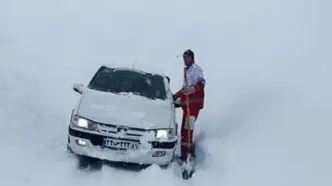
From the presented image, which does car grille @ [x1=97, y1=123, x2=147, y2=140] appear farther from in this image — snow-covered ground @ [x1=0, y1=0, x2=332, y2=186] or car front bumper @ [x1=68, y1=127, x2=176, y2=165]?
snow-covered ground @ [x1=0, y1=0, x2=332, y2=186]

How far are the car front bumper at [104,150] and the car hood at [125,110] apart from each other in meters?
0.26

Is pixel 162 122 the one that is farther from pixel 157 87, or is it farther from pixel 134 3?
pixel 134 3

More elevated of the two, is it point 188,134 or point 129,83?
point 129,83

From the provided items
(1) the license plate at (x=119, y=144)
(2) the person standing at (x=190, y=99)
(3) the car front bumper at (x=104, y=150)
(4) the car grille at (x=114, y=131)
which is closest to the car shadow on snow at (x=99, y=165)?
(3) the car front bumper at (x=104, y=150)

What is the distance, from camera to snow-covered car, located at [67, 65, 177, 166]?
788cm

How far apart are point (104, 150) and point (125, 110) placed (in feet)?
2.55

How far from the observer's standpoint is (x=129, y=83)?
9.59 meters

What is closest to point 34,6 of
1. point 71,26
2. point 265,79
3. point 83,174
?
point 71,26

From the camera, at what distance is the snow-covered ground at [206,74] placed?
26.7ft

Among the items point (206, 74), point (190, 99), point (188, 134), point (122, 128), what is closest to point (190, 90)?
point (190, 99)

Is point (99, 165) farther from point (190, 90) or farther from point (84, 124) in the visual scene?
point (190, 90)

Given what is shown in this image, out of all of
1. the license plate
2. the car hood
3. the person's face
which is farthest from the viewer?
the person's face

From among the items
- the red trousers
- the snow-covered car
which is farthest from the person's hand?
the snow-covered car

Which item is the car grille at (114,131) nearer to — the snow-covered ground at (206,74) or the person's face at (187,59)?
the snow-covered ground at (206,74)
